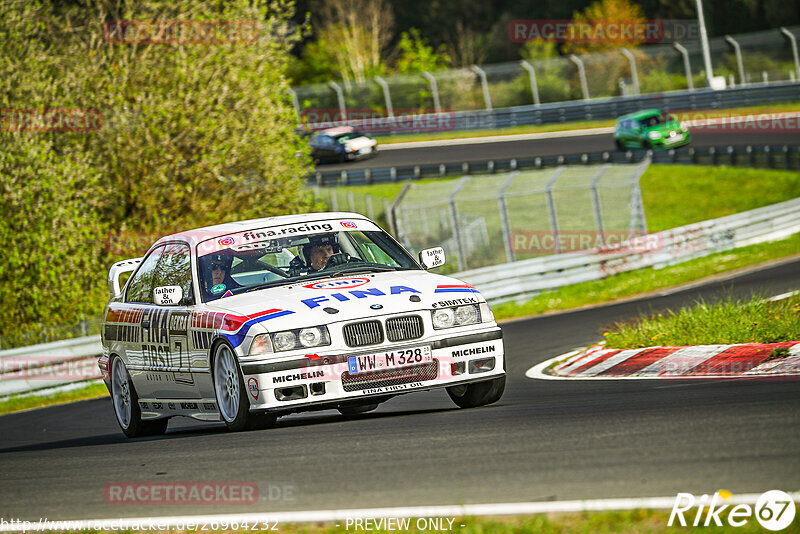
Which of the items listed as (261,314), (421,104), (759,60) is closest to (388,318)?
(261,314)

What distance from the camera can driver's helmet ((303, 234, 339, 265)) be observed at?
30.2ft

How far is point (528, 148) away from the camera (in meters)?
45.0

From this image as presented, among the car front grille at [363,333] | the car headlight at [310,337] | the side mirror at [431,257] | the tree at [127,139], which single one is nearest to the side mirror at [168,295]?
the car headlight at [310,337]

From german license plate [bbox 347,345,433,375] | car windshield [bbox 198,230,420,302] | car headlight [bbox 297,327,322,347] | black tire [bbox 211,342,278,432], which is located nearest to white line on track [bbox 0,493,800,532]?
black tire [bbox 211,342,278,432]

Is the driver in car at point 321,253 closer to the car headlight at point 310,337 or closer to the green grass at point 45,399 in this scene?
the car headlight at point 310,337

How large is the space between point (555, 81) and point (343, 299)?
161ft

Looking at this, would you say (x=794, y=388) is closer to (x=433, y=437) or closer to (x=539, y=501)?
(x=433, y=437)

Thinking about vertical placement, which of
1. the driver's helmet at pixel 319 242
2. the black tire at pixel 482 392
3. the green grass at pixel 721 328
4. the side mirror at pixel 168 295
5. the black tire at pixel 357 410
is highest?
the driver's helmet at pixel 319 242

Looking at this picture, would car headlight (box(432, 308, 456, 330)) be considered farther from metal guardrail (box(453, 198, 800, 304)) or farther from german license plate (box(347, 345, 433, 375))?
metal guardrail (box(453, 198, 800, 304))

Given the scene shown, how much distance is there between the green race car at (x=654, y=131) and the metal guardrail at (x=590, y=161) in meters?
1.16

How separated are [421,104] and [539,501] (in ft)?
176

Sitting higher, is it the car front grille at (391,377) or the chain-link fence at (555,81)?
the car front grille at (391,377)

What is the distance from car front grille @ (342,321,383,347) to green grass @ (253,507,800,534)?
117 inches

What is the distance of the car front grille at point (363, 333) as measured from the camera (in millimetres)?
7914
